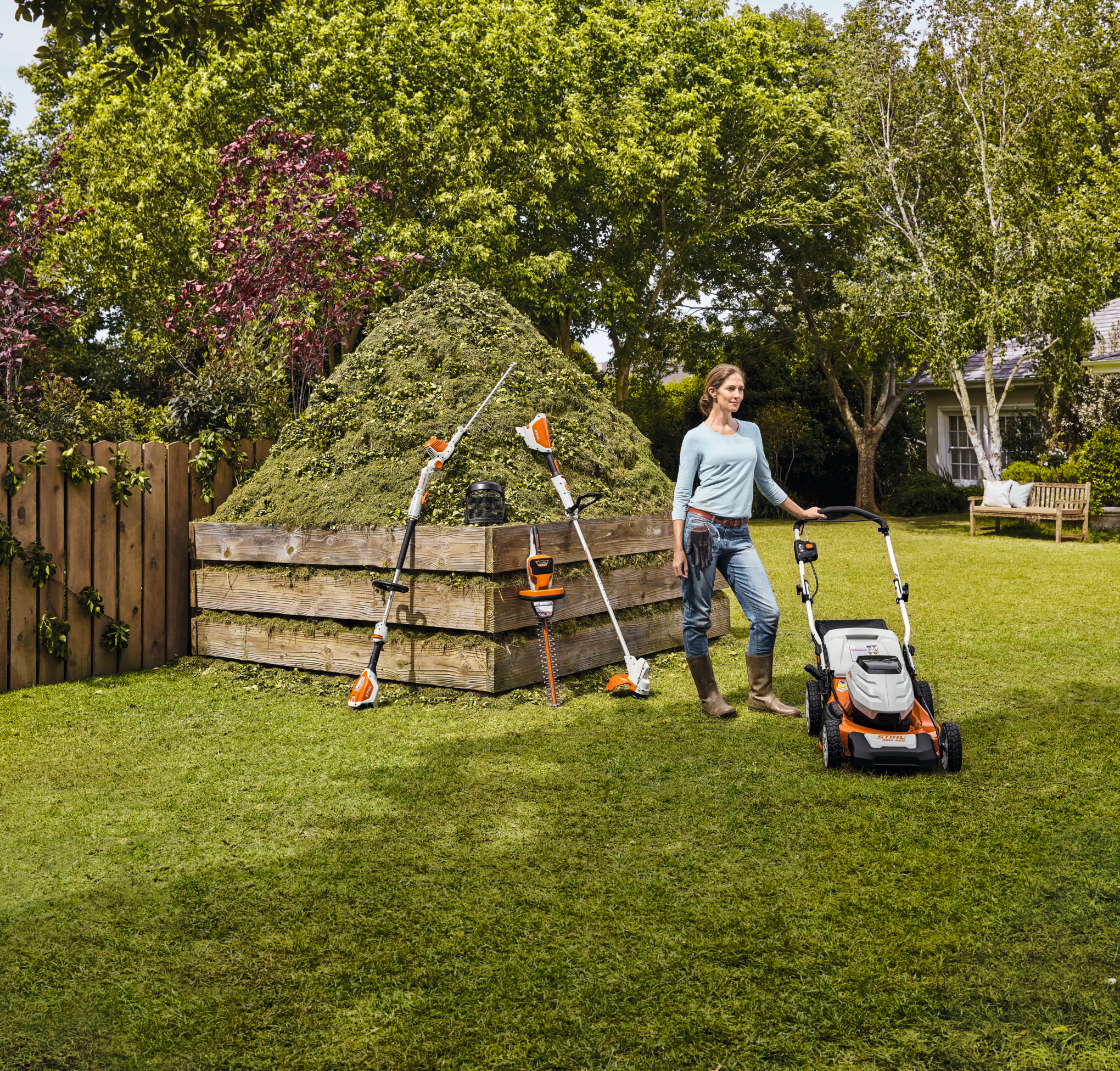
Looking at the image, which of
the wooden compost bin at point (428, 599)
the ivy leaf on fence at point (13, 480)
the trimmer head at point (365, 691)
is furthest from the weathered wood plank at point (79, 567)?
the trimmer head at point (365, 691)

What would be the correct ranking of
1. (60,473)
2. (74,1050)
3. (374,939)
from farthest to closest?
(60,473) < (374,939) < (74,1050)

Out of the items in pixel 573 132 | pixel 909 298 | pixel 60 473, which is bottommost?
pixel 60 473

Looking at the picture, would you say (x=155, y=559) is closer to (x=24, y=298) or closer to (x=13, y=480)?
(x=13, y=480)

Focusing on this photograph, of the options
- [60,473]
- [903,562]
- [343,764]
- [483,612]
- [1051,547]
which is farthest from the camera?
[1051,547]

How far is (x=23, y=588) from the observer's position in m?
6.21

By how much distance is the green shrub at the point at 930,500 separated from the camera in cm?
2416

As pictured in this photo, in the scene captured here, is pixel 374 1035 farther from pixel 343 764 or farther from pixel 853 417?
pixel 853 417

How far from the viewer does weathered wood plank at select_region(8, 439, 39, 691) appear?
6133 millimetres

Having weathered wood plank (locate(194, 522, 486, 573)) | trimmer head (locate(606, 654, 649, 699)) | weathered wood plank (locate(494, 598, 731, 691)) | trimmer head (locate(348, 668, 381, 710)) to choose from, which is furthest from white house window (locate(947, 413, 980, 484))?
trimmer head (locate(348, 668, 381, 710))

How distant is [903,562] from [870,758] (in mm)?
9780

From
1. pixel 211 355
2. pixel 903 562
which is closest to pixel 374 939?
pixel 211 355

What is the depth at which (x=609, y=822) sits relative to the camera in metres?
4.04

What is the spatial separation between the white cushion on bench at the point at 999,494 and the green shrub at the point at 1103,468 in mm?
Result: 1284

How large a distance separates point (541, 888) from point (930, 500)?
22.8 metres
